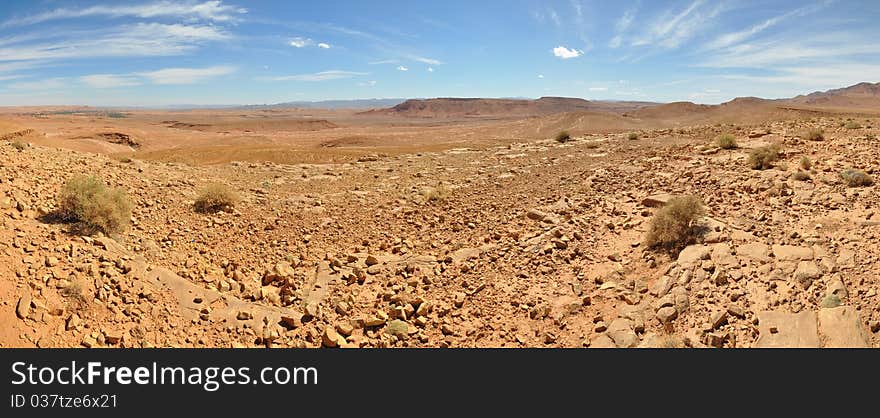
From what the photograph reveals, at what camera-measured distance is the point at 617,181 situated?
32.8 ft

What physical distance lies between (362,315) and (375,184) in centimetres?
601

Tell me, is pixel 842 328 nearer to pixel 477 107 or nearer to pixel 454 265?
pixel 454 265

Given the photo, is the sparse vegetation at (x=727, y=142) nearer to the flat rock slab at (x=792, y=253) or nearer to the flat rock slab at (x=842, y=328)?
the flat rock slab at (x=792, y=253)

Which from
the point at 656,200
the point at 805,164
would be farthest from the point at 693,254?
the point at 805,164

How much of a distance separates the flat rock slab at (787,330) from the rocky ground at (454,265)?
0.05 feet

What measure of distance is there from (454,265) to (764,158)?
6629mm

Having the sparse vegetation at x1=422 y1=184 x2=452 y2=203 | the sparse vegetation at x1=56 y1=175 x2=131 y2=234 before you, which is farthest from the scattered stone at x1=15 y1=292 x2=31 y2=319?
the sparse vegetation at x1=422 y1=184 x2=452 y2=203

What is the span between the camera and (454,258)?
7.29m

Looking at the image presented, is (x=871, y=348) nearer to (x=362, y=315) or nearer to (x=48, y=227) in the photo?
(x=362, y=315)

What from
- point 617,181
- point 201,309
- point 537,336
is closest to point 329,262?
point 201,309

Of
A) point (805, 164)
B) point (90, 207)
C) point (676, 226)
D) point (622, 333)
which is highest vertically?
point (805, 164)

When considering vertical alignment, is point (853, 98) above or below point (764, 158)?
above

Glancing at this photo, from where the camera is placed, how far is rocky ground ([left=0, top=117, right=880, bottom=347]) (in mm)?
4805

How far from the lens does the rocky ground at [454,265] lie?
15.8ft
